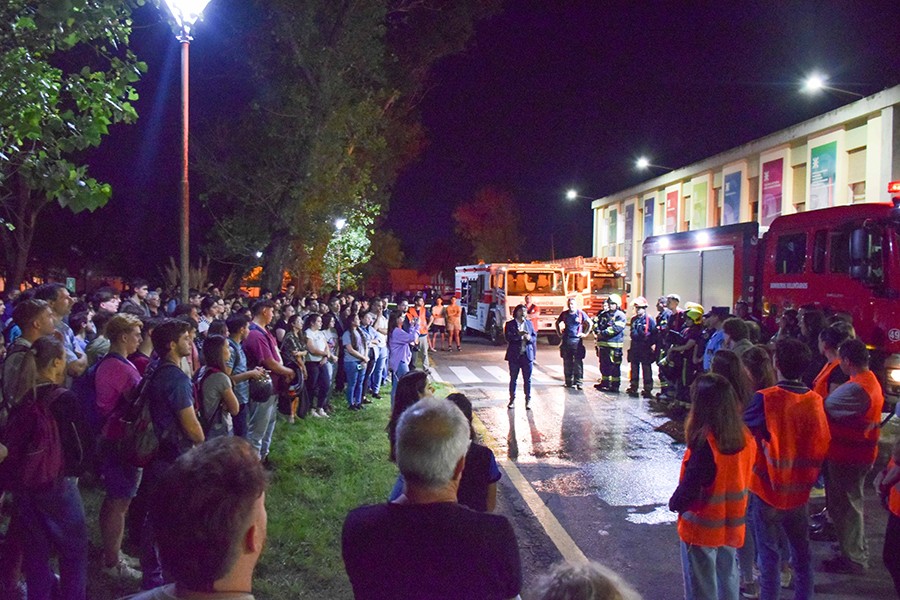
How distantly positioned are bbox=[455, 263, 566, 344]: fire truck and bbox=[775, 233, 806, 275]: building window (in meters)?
10.9

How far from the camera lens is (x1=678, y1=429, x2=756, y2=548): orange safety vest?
4.12 meters

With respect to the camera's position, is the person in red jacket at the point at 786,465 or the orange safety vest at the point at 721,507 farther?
the person in red jacket at the point at 786,465

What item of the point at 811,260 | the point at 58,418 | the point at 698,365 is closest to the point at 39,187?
the point at 58,418

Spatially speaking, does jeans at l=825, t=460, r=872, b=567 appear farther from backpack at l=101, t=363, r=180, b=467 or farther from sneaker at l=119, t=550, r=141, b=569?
sneaker at l=119, t=550, r=141, b=569

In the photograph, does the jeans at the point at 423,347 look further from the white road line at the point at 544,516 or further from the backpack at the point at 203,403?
the backpack at the point at 203,403

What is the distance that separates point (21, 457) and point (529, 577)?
11.1 ft

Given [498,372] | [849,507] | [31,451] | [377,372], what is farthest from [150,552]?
[498,372]

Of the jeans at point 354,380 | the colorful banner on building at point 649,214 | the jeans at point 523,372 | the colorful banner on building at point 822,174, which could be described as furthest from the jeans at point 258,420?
the colorful banner on building at point 649,214

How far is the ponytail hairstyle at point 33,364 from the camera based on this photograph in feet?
13.9

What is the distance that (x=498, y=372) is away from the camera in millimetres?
18047

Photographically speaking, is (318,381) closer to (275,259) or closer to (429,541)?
(429,541)

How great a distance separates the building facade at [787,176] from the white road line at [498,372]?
6.12 meters

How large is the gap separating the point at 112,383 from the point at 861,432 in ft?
17.3

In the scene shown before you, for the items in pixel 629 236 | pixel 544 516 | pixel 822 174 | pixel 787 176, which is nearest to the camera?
pixel 544 516
